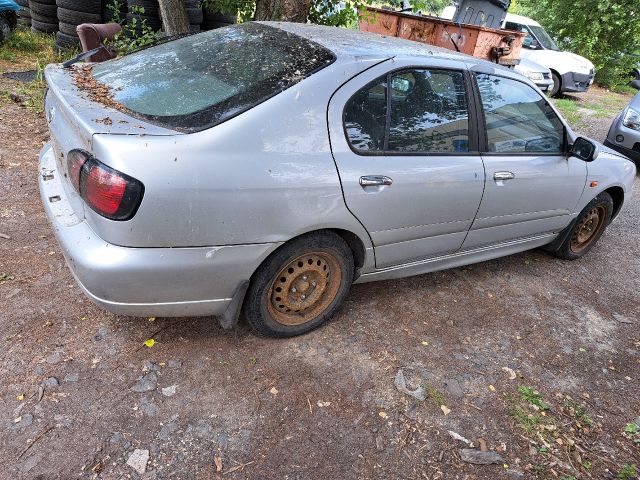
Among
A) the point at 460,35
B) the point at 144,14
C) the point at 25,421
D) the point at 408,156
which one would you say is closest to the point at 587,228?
the point at 408,156

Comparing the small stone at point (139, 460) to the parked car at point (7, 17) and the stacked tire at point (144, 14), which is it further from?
the parked car at point (7, 17)

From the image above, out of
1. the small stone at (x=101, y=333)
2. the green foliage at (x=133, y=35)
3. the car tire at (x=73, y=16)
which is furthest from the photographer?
the car tire at (x=73, y=16)

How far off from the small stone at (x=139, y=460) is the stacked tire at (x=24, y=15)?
35.3 feet

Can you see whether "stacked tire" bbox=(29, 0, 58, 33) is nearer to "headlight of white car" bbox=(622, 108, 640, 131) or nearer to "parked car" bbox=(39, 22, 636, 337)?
"parked car" bbox=(39, 22, 636, 337)

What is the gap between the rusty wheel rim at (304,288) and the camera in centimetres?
273

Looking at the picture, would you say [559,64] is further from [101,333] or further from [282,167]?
[101,333]

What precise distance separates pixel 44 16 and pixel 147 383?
30.5 feet

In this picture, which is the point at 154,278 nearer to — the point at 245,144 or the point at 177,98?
the point at 245,144

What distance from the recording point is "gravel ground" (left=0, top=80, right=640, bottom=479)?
2.19 meters

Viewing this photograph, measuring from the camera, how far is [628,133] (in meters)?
7.23

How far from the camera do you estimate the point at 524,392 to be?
110 inches

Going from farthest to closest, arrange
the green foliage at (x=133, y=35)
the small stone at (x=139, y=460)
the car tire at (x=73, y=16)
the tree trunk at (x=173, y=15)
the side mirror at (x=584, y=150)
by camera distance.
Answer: the car tire at (x=73, y=16), the green foliage at (x=133, y=35), the tree trunk at (x=173, y=15), the side mirror at (x=584, y=150), the small stone at (x=139, y=460)

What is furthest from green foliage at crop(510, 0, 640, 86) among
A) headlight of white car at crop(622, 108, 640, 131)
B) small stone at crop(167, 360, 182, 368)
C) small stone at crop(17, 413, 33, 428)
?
small stone at crop(17, 413, 33, 428)

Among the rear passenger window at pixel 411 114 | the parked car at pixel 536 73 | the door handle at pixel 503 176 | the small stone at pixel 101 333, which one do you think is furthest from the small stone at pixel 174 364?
the parked car at pixel 536 73
